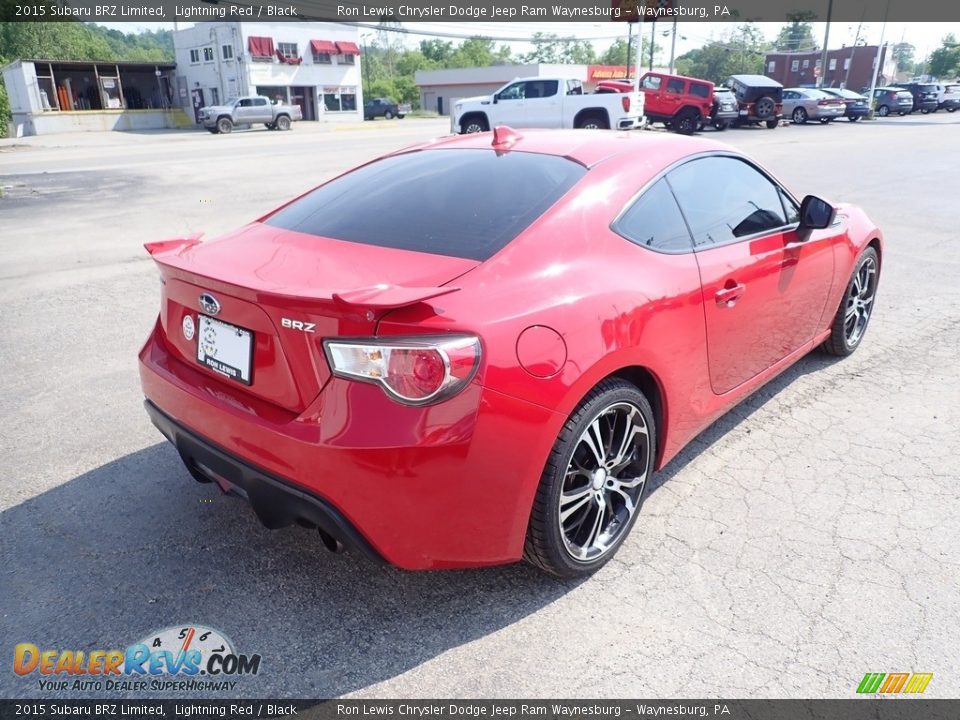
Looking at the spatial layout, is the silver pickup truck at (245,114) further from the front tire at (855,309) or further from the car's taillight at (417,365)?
the car's taillight at (417,365)

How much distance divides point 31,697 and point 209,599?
0.58 m

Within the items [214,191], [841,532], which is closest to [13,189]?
[214,191]

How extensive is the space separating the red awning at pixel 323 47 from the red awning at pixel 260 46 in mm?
3710

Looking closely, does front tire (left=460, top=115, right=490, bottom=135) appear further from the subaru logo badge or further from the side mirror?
the subaru logo badge

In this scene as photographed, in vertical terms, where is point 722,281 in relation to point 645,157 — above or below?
below

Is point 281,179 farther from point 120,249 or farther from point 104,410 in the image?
point 104,410

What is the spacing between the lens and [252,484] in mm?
2309

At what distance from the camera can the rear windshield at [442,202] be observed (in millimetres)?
2588

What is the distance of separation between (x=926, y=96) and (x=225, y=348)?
54937 millimetres

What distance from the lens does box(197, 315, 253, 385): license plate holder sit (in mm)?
2383

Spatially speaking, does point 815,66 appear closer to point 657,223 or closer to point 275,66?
point 275,66

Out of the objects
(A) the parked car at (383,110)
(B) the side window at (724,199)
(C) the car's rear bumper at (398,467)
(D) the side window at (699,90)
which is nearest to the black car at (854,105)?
(D) the side window at (699,90)

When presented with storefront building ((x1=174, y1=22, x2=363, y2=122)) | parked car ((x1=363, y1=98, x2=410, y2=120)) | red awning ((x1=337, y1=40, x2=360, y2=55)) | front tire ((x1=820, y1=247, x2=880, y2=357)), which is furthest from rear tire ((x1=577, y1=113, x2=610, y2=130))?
parked car ((x1=363, y1=98, x2=410, y2=120))

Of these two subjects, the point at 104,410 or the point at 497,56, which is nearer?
the point at 104,410
